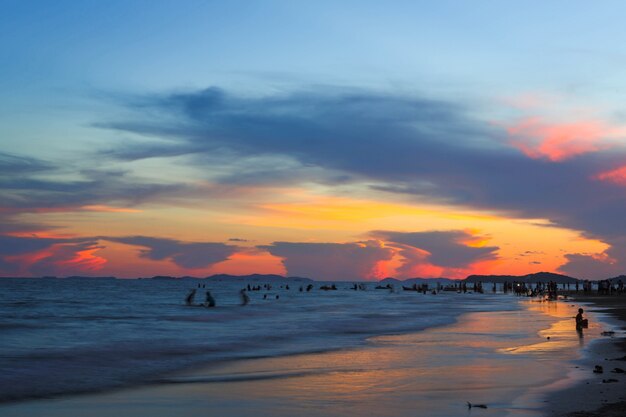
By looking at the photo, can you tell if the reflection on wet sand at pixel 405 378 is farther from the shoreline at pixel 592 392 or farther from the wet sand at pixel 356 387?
the shoreline at pixel 592 392

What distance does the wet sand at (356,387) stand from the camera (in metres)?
14.3

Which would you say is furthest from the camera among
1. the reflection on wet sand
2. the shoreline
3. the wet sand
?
the reflection on wet sand

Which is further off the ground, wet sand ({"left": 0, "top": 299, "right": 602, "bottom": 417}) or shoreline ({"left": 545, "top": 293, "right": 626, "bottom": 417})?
shoreline ({"left": 545, "top": 293, "right": 626, "bottom": 417})

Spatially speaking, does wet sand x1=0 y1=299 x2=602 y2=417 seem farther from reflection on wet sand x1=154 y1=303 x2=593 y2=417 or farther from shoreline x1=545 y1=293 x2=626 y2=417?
shoreline x1=545 y1=293 x2=626 y2=417

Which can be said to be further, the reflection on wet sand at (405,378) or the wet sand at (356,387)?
the reflection on wet sand at (405,378)

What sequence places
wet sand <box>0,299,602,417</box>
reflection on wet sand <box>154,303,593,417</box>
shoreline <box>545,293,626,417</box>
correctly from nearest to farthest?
shoreline <box>545,293,626,417</box> < wet sand <box>0,299,602,417</box> < reflection on wet sand <box>154,303,593,417</box>

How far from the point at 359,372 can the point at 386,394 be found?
13.8ft

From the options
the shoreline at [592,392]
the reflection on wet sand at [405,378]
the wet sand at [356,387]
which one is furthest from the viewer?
the reflection on wet sand at [405,378]

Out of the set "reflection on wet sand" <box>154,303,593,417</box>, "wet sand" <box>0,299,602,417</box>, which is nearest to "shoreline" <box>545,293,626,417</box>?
"wet sand" <box>0,299,602,417</box>

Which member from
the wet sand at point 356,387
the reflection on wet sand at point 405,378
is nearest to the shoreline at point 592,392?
the wet sand at point 356,387

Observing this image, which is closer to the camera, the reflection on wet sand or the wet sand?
the wet sand

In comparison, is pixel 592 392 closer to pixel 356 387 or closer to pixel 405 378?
pixel 405 378

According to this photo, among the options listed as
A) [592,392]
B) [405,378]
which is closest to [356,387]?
[405,378]

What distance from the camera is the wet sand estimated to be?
14312 mm
